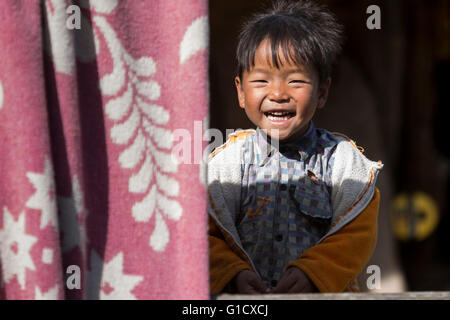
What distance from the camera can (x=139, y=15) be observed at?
3.03ft

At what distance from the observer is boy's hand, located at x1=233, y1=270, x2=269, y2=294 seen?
108 cm

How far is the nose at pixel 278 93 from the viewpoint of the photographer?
1.17 meters

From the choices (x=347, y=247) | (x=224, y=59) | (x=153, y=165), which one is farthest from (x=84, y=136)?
(x=224, y=59)

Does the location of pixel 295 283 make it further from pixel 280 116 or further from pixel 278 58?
pixel 278 58

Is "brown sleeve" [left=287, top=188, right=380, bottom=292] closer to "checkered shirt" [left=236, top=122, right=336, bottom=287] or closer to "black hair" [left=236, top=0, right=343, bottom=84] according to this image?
"checkered shirt" [left=236, top=122, right=336, bottom=287]

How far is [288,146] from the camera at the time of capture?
1263mm

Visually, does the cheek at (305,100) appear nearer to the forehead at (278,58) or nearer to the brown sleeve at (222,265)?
the forehead at (278,58)

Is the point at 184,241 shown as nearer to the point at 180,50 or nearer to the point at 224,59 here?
the point at 180,50


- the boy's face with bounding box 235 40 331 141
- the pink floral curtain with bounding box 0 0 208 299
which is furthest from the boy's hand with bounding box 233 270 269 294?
the boy's face with bounding box 235 40 331 141

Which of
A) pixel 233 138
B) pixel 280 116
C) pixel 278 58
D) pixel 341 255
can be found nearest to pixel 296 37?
pixel 278 58

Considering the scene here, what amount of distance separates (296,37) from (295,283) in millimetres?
517

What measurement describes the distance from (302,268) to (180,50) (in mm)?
481

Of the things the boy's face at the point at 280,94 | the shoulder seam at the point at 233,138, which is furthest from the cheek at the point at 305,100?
the shoulder seam at the point at 233,138

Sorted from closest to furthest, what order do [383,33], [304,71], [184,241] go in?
[184,241] → [304,71] → [383,33]
